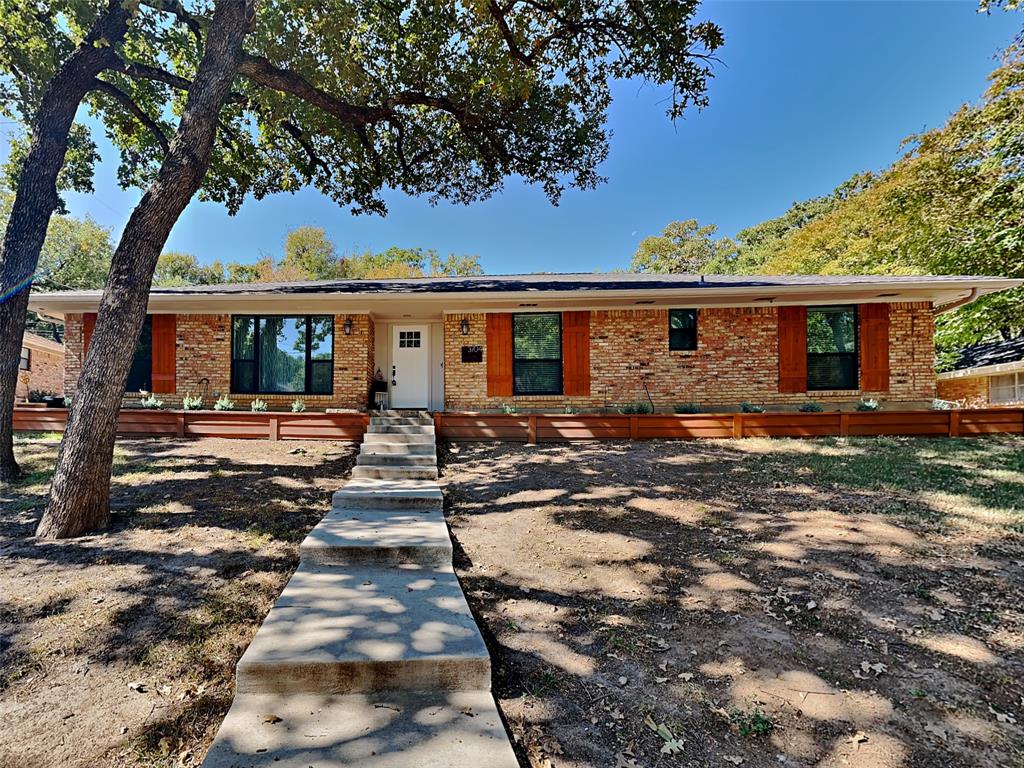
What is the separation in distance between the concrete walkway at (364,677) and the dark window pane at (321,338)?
7.34 m

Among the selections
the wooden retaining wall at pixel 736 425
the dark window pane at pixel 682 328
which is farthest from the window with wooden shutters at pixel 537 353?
the dark window pane at pixel 682 328

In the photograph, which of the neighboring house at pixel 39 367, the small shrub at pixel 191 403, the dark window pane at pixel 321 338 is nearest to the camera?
the small shrub at pixel 191 403

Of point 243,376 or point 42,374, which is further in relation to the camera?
point 42,374

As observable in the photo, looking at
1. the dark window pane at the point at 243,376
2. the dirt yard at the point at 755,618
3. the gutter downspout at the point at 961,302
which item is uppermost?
the gutter downspout at the point at 961,302

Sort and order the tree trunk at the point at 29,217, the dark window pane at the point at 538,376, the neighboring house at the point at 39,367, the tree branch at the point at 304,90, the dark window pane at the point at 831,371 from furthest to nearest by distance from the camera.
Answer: the neighboring house at the point at 39,367, the dark window pane at the point at 538,376, the dark window pane at the point at 831,371, the tree branch at the point at 304,90, the tree trunk at the point at 29,217

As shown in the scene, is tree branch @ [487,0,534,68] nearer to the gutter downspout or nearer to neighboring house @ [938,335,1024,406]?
the gutter downspout

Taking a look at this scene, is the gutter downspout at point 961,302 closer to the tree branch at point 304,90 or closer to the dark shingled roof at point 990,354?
the dark shingled roof at point 990,354

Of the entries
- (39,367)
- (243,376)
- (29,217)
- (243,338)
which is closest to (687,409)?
(243,376)

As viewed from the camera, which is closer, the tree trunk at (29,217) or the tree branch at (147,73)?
the tree trunk at (29,217)

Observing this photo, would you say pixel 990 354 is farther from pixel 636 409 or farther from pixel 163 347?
pixel 163 347

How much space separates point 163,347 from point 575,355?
9154mm

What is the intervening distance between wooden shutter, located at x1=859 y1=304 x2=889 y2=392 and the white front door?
9519 mm

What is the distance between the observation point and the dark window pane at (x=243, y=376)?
10.2 meters

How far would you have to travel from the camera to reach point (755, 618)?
2.82 metres
